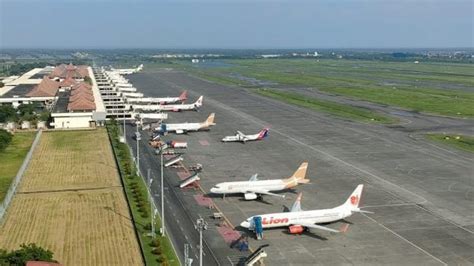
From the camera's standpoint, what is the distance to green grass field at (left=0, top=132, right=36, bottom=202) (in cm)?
9681

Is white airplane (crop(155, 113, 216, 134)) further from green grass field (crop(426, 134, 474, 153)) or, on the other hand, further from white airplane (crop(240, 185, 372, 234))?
white airplane (crop(240, 185, 372, 234))

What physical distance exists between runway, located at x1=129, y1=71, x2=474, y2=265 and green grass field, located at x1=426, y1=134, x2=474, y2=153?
4806mm

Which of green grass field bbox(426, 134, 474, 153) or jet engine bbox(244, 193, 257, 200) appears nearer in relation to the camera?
jet engine bbox(244, 193, 257, 200)

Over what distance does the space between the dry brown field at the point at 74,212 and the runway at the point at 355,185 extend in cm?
1187

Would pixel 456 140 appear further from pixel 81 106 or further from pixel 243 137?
pixel 81 106

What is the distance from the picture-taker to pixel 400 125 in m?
158

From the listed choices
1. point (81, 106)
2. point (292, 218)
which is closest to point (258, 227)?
point (292, 218)

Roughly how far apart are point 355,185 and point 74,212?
164 feet

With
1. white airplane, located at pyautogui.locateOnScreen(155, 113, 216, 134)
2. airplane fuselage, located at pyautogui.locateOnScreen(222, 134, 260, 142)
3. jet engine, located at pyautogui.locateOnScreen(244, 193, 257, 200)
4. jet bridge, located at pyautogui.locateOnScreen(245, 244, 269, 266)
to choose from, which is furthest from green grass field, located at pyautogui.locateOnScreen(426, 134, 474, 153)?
jet bridge, located at pyautogui.locateOnScreen(245, 244, 269, 266)

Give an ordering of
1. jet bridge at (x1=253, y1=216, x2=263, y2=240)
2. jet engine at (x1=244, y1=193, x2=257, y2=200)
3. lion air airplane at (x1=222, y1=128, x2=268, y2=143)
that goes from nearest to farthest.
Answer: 1. jet bridge at (x1=253, y1=216, x2=263, y2=240)
2. jet engine at (x1=244, y1=193, x2=257, y2=200)
3. lion air airplane at (x1=222, y1=128, x2=268, y2=143)

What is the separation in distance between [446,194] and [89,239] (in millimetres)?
60878

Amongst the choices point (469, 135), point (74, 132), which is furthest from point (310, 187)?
point (74, 132)

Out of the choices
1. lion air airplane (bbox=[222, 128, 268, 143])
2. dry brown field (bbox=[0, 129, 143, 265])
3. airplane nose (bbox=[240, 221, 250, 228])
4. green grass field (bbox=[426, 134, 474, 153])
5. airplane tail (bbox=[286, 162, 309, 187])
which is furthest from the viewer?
lion air airplane (bbox=[222, 128, 268, 143])

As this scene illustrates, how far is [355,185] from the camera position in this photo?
9475 centimetres
